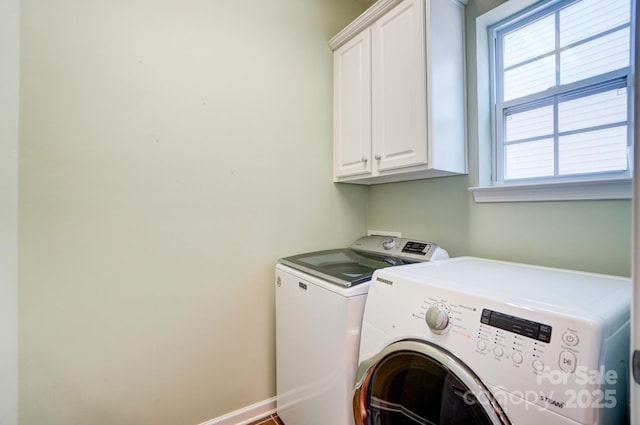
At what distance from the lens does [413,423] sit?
0.88 m

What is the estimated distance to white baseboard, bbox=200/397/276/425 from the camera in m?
1.53

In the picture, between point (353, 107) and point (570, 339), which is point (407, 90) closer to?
point (353, 107)

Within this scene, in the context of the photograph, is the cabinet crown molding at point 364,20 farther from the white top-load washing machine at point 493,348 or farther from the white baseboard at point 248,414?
the white baseboard at point 248,414

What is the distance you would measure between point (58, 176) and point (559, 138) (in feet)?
7.37

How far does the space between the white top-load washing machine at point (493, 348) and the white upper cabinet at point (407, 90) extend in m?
0.64

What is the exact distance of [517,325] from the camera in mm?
635

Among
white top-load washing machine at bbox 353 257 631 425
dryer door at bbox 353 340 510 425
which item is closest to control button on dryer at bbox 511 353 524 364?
white top-load washing machine at bbox 353 257 631 425

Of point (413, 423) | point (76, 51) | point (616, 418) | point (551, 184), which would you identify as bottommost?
point (413, 423)

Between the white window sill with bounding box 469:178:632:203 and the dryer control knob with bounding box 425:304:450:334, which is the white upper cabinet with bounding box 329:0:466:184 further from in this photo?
the dryer control knob with bounding box 425:304:450:334

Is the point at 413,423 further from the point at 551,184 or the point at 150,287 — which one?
the point at 150,287

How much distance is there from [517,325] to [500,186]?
0.87 meters

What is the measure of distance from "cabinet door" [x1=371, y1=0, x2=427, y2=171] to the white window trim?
0.36 meters

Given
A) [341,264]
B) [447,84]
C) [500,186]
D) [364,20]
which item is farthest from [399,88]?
[341,264]

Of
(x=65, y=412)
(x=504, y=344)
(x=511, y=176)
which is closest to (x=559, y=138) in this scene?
(x=511, y=176)
